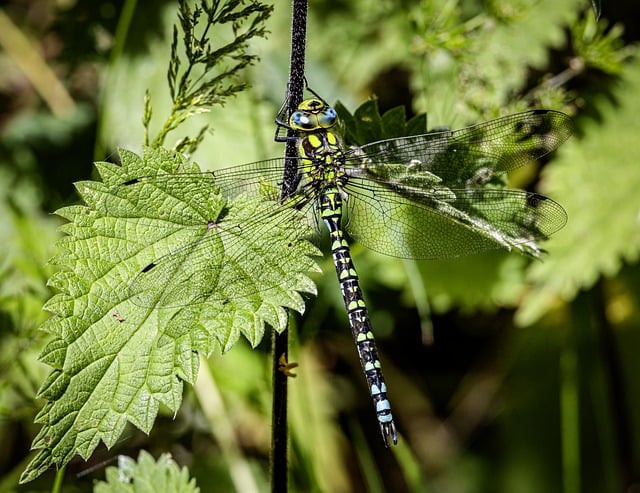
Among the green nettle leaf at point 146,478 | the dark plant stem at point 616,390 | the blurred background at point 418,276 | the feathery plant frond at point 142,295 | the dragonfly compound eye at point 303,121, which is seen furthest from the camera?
the dark plant stem at point 616,390

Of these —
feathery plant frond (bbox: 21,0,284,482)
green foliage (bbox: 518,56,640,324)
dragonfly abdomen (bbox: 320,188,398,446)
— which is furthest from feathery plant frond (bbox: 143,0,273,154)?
green foliage (bbox: 518,56,640,324)

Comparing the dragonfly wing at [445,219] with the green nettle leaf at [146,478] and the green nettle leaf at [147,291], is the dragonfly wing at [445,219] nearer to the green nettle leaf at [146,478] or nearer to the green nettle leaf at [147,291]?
the green nettle leaf at [147,291]

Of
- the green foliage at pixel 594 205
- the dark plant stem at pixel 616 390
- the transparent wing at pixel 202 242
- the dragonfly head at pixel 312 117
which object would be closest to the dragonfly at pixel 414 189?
the dragonfly head at pixel 312 117

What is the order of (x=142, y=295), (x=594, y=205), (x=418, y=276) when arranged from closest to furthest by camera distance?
(x=142, y=295) → (x=418, y=276) → (x=594, y=205)

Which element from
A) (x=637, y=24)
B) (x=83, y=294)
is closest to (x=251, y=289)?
(x=83, y=294)

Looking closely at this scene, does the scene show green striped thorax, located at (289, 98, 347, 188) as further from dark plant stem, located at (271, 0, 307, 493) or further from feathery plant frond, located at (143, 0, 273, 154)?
feathery plant frond, located at (143, 0, 273, 154)

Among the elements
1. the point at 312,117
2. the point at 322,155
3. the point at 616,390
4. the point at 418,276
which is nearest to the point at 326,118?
the point at 312,117

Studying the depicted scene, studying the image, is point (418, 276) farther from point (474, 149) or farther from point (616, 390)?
point (616, 390)

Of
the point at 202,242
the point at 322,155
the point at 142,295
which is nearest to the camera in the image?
the point at 142,295
